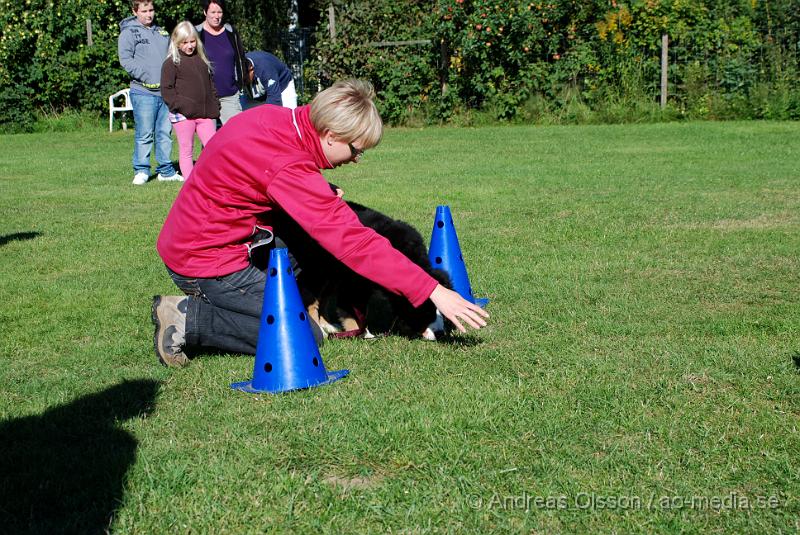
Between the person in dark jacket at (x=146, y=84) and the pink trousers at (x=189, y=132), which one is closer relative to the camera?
the pink trousers at (x=189, y=132)

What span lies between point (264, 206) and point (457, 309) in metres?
1.20

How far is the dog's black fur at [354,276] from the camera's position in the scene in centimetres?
474

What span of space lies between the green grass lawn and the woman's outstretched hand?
0.37 metres

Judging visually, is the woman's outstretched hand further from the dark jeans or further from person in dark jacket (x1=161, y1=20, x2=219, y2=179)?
person in dark jacket (x1=161, y1=20, x2=219, y2=179)

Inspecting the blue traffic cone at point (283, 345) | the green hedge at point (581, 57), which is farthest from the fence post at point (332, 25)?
the blue traffic cone at point (283, 345)

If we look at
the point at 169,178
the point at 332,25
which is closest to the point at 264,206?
the point at 169,178

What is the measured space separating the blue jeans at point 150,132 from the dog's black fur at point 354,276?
6.77 metres

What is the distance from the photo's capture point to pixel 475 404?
12.1 feet

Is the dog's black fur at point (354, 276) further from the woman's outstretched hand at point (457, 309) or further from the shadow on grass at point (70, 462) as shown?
the shadow on grass at point (70, 462)

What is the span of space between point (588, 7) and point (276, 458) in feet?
52.2

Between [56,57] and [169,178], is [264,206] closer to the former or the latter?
[169,178]

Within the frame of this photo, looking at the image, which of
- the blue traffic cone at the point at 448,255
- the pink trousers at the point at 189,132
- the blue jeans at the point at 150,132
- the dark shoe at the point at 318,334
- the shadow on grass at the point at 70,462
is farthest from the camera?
the blue jeans at the point at 150,132

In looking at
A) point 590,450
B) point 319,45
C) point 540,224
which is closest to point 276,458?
point 590,450

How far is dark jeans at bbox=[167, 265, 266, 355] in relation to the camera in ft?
14.6
